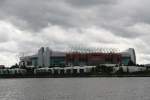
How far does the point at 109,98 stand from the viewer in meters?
69.1

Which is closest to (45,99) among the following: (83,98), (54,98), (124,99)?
(54,98)

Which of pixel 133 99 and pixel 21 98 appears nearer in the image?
pixel 133 99

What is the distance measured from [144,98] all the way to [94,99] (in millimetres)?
7488

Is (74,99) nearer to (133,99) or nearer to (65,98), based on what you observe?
(65,98)

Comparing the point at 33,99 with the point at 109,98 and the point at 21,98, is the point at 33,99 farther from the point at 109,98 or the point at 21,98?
the point at 109,98

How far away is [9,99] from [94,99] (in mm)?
13538

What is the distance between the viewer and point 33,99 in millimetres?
70125

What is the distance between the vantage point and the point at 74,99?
6888 centimetres

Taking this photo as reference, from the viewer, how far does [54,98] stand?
7094 centimetres

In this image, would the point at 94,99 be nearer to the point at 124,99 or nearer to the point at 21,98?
the point at 124,99

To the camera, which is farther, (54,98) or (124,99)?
(54,98)

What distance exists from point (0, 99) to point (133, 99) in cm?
2084

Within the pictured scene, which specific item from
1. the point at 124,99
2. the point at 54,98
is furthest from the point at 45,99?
the point at 124,99

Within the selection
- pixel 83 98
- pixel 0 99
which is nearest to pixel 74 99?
pixel 83 98
